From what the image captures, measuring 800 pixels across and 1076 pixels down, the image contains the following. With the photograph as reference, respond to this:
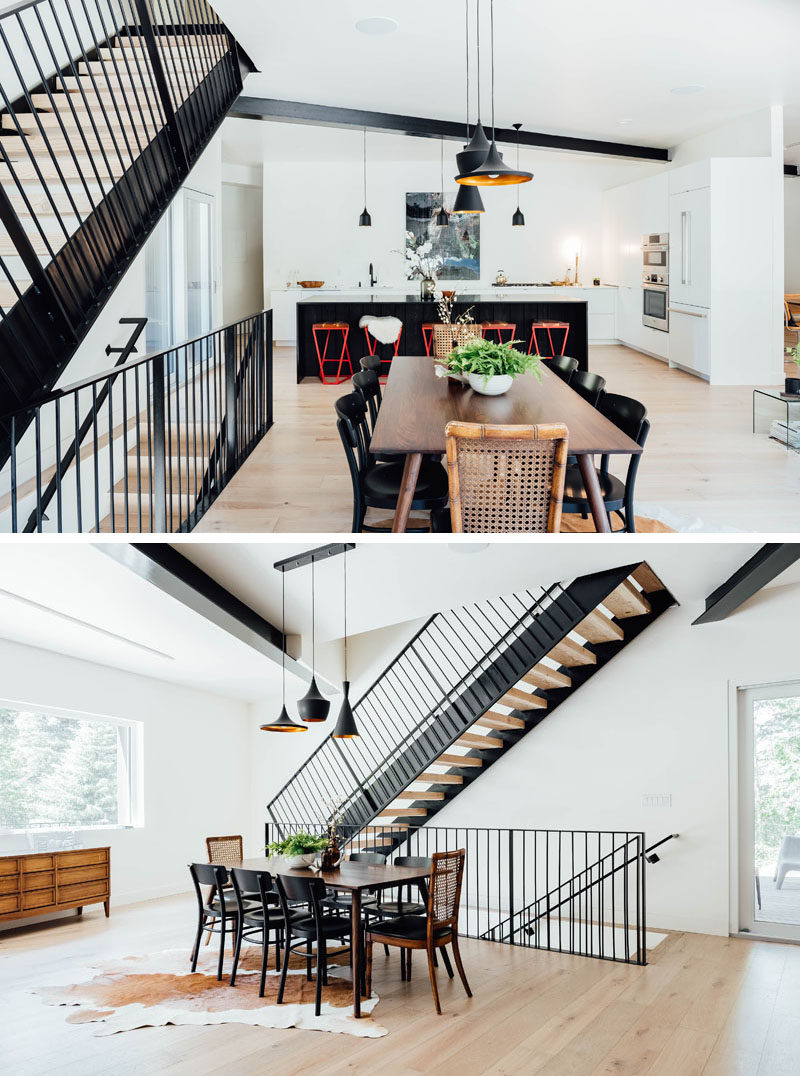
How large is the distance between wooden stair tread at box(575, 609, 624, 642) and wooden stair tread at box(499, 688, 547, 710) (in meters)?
0.72

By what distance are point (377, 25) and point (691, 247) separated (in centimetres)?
530

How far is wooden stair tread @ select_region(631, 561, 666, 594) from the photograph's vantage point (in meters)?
6.71

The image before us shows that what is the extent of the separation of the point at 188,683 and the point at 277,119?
6577 mm

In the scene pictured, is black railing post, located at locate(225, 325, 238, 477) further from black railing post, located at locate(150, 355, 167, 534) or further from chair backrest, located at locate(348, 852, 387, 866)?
chair backrest, located at locate(348, 852, 387, 866)

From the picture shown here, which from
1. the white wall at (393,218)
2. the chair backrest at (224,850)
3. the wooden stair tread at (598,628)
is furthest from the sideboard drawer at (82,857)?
the white wall at (393,218)

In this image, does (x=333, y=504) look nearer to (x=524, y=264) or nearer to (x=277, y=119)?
(x=277, y=119)

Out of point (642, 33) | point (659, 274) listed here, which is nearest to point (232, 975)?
point (642, 33)

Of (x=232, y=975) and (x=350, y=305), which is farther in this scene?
(x=350, y=305)

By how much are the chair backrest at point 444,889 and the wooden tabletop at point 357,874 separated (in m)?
0.22

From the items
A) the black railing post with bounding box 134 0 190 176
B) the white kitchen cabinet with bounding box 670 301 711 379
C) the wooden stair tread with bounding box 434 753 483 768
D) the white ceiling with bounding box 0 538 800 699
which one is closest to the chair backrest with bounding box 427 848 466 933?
the white ceiling with bounding box 0 538 800 699

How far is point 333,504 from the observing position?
5324 millimetres

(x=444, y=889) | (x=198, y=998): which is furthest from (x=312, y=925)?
(x=444, y=889)

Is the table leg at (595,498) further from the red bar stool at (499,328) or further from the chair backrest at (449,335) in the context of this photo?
the red bar stool at (499,328)

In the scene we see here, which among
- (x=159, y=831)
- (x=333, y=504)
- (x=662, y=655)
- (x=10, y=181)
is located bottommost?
(x=159, y=831)
